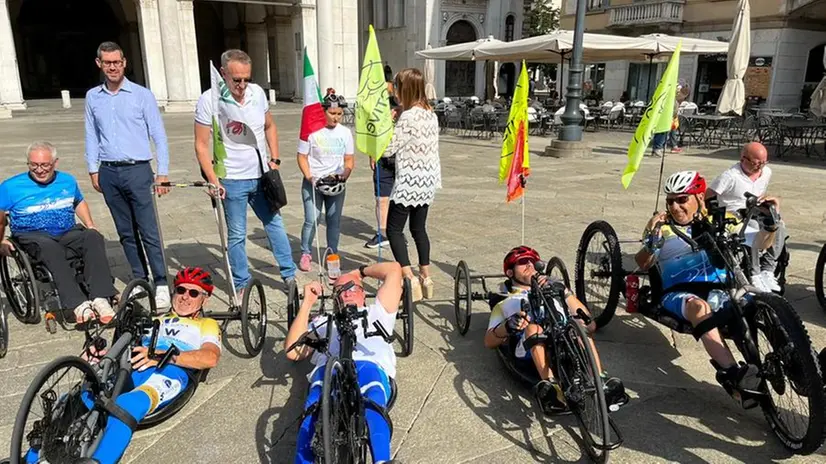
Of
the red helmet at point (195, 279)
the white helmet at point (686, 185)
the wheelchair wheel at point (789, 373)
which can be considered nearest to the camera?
the wheelchair wheel at point (789, 373)

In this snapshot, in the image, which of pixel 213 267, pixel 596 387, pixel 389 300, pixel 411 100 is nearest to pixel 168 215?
pixel 213 267

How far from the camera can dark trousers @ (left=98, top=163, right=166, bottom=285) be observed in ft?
13.6

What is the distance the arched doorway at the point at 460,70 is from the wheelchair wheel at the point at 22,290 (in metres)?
29.0

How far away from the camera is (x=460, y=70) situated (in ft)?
104

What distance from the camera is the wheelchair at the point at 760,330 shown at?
2.36m

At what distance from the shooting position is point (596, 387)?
7.92 feet

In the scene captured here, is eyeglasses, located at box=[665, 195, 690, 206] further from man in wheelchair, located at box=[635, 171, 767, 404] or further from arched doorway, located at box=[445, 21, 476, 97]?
arched doorway, located at box=[445, 21, 476, 97]

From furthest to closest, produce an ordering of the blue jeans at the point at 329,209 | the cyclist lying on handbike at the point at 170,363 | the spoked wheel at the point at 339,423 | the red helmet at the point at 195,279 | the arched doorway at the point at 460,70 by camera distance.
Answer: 1. the arched doorway at the point at 460,70
2. the blue jeans at the point at 329,209
3. the red helmet at the point at 195,279
4. the cyclist lying on handbike at the point at 170,363
5. the spoked wheel at the point at 339,423

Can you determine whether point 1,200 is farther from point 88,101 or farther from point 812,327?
point 812,327

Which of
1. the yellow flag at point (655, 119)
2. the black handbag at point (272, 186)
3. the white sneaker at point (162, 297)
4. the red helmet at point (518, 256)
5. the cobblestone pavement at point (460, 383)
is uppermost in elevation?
the yellow flag at point (655, 119)

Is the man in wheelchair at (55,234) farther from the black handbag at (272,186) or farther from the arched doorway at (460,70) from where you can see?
the arched doorway at (460,70)

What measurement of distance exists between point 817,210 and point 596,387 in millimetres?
6545

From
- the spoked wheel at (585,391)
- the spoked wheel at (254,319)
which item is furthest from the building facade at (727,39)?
the spoked wheel at (585,391)

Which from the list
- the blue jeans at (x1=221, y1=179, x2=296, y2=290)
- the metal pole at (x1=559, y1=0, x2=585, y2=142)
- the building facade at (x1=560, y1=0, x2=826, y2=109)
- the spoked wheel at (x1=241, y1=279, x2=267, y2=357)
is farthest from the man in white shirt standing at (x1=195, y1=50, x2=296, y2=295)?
the building facade at (x1=560, y1=0, x2=826, y2=109)
